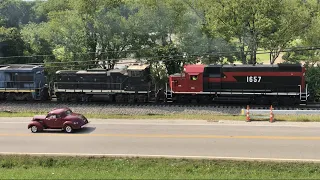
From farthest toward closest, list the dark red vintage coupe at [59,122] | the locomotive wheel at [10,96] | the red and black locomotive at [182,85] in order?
the locomotive wheel at [10,96], the red and black locomotive at [182,85], the dark red vintage coupe at [59,122]

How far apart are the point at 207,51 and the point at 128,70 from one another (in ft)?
26.5

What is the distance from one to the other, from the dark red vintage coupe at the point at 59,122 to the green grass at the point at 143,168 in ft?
13.9

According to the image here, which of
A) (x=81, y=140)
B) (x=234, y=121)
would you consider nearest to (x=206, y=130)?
(x=234, y=121)

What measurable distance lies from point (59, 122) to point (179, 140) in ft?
24.2


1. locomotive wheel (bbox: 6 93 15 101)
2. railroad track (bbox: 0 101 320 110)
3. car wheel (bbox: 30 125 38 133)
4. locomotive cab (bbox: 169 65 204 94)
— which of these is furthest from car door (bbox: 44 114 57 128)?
locomotive wheel (bbox: 6 93 15 101)

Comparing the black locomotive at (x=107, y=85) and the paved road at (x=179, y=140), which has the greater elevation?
the black locomotive at (x=107, y=85)

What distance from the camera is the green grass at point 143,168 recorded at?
14.7 meters

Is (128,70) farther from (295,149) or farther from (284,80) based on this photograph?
(295,149)

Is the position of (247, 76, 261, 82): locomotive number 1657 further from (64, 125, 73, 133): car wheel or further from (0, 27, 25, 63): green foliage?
(0, 27, 25, 63): green foliage

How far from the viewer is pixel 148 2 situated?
113 feet

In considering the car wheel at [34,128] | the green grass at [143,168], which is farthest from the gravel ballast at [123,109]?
the green grass at [143,168]

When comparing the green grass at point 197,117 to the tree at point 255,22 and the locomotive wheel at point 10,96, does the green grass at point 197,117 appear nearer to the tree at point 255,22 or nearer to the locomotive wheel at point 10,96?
the locomotive wheel at point 10,96

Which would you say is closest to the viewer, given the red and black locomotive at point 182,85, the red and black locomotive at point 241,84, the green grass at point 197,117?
the green grass at point 197,117

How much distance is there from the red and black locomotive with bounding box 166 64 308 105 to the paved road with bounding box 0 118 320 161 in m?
6.57
